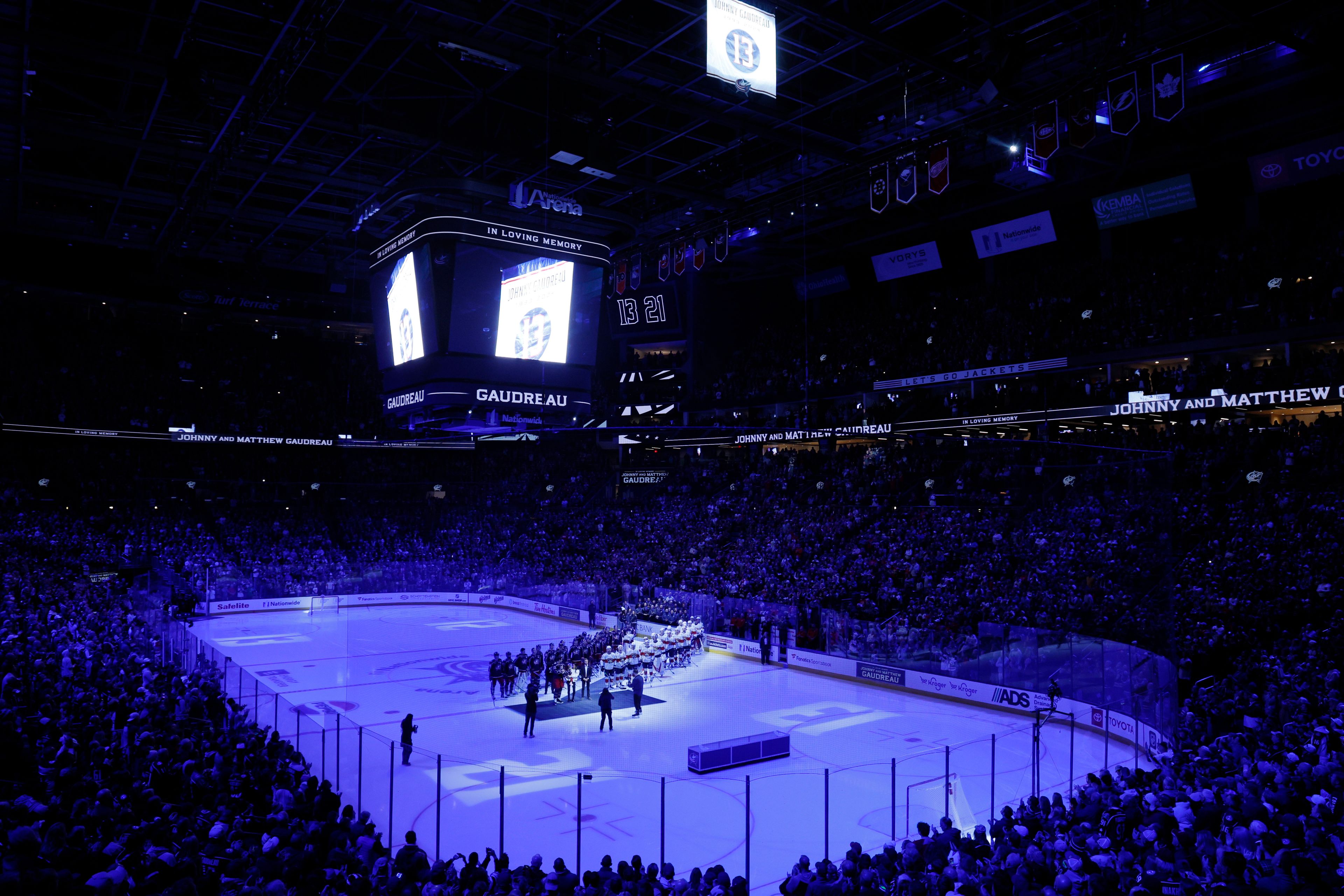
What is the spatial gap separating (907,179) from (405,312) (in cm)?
1169

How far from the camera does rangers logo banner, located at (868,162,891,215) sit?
19.5 metres

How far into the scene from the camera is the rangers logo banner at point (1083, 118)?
15.4 metres

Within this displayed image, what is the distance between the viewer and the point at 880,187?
1977cm

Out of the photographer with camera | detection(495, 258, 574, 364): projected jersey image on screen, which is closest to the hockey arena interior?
detection(495, 258, 574, 364): projected jersey image on screen

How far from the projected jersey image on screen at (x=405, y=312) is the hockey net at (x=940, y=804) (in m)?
8.64

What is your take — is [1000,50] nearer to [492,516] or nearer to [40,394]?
[492,516]

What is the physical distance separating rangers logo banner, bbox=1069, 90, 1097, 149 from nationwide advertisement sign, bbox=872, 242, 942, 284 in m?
19.7

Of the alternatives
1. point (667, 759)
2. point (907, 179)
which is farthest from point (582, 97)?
point (667, 759)

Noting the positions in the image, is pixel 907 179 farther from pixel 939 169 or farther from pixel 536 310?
pixel 536 310

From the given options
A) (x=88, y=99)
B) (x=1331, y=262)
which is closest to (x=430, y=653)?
(x=88, y=99)

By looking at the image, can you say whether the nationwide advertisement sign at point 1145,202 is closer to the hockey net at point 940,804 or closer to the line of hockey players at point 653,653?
the line of hockey players at point 653,653

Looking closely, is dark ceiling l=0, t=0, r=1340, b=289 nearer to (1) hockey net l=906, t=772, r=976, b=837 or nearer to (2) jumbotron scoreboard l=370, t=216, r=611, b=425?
(2) jumbotron scoreboard l=370, t=216, r=611, b=425

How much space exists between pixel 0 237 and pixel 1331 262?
4673 centimetres

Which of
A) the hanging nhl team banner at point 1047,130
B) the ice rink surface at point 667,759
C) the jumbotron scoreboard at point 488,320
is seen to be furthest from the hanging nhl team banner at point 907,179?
the ice rink surface at point 667,759
